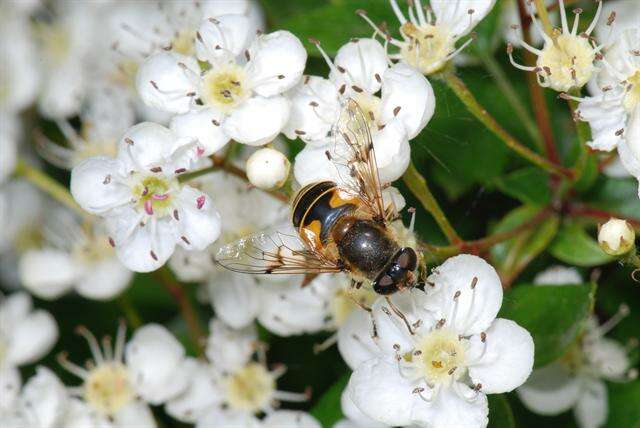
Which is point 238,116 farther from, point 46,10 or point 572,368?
point 46,10

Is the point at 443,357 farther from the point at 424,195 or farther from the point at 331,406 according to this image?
the point at 331,406

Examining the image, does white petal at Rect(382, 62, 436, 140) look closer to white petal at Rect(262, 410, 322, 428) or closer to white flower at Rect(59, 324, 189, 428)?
white petal at Rect(262, 410, 322, 428)

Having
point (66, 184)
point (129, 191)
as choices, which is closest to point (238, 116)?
point (129, 191)

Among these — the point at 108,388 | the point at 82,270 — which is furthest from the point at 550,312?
the point at 82,270

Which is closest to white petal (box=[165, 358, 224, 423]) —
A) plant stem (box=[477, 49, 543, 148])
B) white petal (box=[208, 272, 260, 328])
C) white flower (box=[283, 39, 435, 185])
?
white petal (box=[208, 272, 260, 328])

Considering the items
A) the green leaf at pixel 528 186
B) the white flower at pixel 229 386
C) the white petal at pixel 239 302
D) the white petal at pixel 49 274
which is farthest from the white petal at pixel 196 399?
the green leaf at pixel 528 186

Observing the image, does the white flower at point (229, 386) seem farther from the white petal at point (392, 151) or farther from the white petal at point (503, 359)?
the white petal at point (392, 151)
